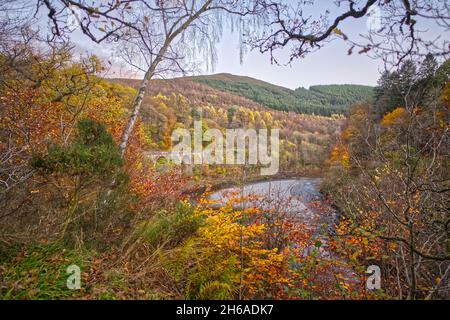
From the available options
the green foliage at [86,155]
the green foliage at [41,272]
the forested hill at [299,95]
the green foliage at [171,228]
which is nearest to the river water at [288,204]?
the green foliage at [171,228]

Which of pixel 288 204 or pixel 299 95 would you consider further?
pixel 299 95

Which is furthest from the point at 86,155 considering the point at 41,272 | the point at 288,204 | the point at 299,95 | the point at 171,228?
the point at 299,95

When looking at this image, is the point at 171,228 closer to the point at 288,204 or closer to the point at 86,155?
the point at 86,155

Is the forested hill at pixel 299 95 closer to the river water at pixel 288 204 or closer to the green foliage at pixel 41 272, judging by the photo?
the river water at pixel 288 204

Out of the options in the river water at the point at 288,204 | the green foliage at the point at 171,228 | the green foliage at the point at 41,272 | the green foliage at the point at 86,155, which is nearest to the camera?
the green foliage at the point at 41,272

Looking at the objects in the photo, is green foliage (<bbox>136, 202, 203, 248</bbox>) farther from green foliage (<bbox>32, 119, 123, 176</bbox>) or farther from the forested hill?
the forested hill

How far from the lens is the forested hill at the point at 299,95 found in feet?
263

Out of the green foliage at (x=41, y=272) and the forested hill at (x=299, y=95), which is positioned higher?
the forested hill at (x=299, y=95)

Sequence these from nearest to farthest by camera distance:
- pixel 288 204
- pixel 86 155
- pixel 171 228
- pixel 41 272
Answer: pixel 41 272
pixel 86 155
pixel 171 228
pixel 288 204

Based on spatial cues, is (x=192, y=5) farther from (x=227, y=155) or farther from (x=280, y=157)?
(x=280, y=157)

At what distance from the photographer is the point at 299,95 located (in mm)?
101562

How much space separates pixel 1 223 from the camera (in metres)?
3.13
